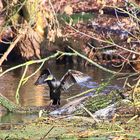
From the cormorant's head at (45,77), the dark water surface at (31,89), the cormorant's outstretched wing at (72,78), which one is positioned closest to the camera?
the dark water surface at (31,89)

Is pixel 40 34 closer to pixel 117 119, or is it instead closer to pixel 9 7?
pixel 9 7

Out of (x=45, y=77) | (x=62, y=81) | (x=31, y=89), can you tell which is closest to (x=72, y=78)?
(x=62, y=81)

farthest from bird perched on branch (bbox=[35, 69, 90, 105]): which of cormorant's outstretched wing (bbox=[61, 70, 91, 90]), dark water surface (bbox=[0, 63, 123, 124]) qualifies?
dark water surface (bbox=[0, 63, 123, 124])

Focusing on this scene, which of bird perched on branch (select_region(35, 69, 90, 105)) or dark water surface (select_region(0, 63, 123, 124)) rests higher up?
bird perched on branch (select_region(35, 69, 90, 105))

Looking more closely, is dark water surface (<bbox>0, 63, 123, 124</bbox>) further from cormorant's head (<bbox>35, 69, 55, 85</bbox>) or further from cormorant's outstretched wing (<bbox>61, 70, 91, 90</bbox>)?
cormorant's outstretched wing (<bbox>61, 70, 91, 90</bbox>)

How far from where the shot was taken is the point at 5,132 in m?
8.46

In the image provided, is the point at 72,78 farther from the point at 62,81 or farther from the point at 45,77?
the point at 45,77

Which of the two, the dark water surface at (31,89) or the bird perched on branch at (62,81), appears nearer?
the dark water surface at (31,89)

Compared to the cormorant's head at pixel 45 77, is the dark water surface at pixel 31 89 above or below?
below

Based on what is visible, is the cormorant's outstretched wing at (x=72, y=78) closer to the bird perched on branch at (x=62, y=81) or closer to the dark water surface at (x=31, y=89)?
the bird perched on branch at (x=62, y=81)

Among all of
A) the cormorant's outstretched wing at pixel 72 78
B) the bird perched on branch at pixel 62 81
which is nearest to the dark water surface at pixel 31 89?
the bird perched on branch at pixel 62 81

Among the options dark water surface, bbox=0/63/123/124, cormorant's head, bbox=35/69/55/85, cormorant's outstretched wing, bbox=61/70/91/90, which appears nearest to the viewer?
dark water surface, bbox=0/63/123/124

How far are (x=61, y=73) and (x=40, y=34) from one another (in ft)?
9.98

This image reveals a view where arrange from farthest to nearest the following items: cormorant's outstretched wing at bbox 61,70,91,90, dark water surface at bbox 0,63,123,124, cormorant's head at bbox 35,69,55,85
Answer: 1. cormorant's head at bbox 35,69,55,85
2. cormorant's outstretched wing at bbox 61,70,91,90
3. dark water surface at bbox 0,63,123,124
